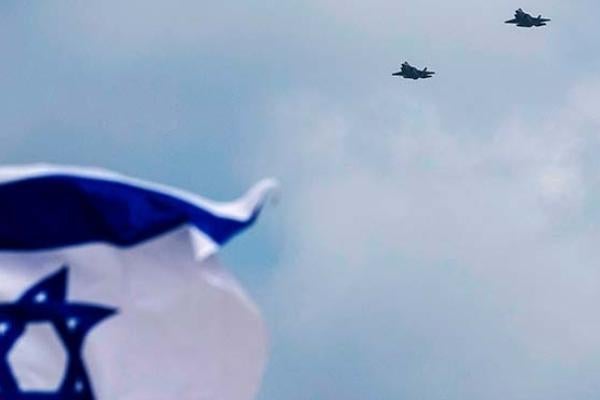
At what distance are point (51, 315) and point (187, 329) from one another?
4.41 feet

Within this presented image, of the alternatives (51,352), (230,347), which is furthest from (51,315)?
(230,347)

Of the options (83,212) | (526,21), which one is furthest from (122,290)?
(526,21)

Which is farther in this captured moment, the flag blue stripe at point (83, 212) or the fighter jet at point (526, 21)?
the fighter jet at point (526, 21)

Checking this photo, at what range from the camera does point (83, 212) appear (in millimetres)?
22766

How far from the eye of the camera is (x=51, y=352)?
73.6ft

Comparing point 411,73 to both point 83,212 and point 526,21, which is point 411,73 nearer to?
point 526,21

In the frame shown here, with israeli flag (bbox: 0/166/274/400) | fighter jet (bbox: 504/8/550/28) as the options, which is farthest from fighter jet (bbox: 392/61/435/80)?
israeli flag (bbox: 0/166/274/400)

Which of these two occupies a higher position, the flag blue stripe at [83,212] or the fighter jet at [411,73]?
the flag blue stripe at [83,212]

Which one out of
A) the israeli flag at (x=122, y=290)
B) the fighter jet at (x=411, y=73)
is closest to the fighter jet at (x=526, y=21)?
the fighter jet at (x=411, y=73)

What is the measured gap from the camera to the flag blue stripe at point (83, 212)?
22.6 meters

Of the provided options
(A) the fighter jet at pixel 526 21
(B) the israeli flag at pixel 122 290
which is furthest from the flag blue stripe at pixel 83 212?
(A) the fighter jet at pixel 526 21

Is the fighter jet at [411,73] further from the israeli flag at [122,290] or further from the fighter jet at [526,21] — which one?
the israeli flag at [122,290]

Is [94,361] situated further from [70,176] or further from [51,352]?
[70,176]

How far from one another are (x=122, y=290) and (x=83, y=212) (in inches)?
33.2
